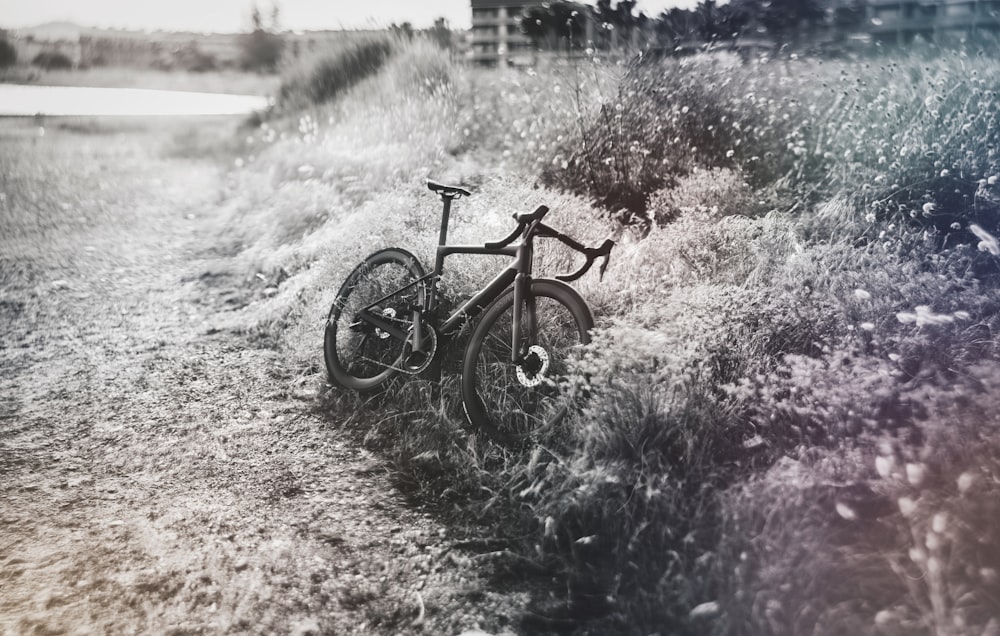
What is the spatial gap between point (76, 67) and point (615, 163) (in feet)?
9.23

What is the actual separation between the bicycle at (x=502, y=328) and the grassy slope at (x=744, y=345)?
106mm

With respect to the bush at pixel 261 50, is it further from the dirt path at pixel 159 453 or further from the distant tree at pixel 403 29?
the dirt path at pixel 159 453

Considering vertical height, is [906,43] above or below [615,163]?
above

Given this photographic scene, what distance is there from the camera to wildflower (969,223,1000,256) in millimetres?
2264

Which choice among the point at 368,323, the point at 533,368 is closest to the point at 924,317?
the point at 533,368

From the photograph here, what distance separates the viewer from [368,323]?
118 inches

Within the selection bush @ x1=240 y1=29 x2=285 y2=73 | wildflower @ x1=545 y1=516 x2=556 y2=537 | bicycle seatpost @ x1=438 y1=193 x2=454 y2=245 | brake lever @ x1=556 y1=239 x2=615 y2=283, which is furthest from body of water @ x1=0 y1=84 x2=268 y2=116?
wildflower @ x1=545 y1=516 x2=556 y2=537

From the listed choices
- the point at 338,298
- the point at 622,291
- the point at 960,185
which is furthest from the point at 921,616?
the point at 338,298

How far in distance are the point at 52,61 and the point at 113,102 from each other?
32cm

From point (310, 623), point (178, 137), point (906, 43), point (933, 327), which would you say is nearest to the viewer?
point (310, 623)

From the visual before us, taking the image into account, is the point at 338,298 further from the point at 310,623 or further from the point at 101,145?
the point at 101,145

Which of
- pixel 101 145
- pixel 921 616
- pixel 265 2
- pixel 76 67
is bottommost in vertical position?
pixel 921 616

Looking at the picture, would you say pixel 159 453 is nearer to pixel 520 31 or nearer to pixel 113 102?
pixel 113 102

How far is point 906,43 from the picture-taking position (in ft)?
7.97
